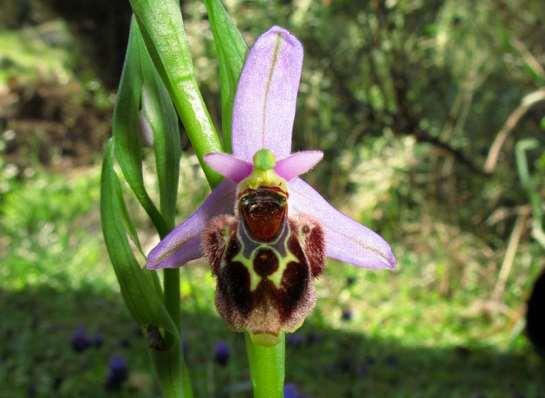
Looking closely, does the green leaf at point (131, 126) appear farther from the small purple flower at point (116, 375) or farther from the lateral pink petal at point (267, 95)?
the small purple flower at point (116, 375)

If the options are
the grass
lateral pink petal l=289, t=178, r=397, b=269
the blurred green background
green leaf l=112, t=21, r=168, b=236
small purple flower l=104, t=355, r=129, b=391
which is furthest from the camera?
the blurred green background

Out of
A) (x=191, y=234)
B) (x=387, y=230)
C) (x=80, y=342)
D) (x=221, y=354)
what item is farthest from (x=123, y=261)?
(x=387, y=230)

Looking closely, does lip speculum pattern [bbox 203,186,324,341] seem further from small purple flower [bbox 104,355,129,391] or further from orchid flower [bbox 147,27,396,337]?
small purple flower [bbox 104,355,129,391]

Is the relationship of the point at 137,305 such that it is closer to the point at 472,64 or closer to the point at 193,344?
the point at 193,344

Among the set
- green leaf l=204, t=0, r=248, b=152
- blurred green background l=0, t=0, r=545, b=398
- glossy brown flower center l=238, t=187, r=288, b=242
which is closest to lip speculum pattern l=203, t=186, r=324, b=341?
glossy brown flower center l=238, t=187, r=288, b=242

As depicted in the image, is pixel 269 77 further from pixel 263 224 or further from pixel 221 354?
pixel 221 354

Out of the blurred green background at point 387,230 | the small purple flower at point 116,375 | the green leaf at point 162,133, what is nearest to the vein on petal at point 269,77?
the green leaf at point 162,133
